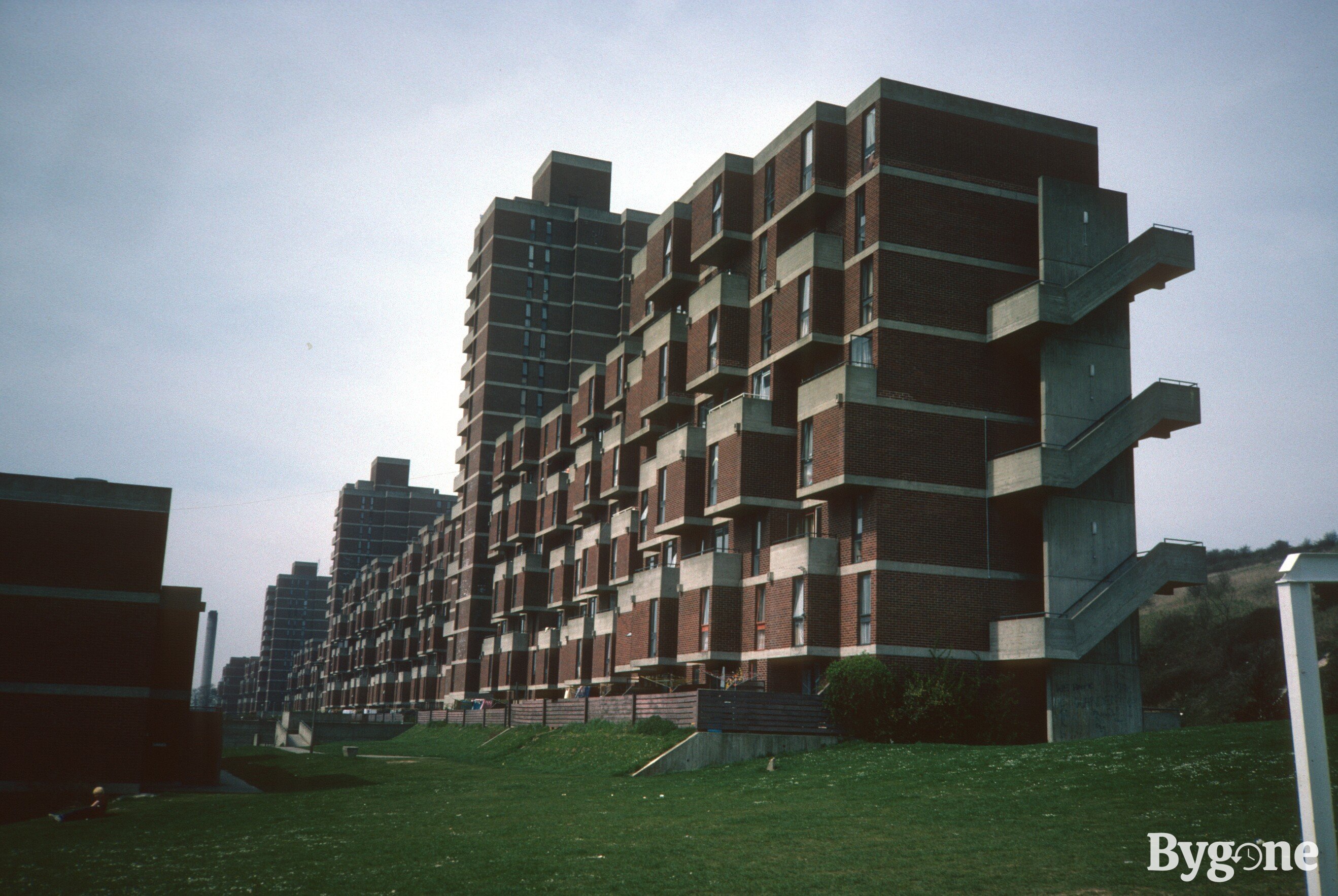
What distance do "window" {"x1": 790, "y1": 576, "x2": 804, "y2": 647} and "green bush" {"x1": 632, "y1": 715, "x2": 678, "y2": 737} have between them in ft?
17.3

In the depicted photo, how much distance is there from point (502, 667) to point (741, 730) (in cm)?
4760

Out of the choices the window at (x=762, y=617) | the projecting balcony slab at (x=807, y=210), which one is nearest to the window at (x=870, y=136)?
the projecting balcony slab at (x=807, y=210)

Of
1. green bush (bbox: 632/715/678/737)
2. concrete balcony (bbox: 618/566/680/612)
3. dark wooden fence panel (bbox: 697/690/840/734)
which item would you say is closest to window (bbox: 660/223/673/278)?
concrete balcony (bbox: 618/566/680/612)

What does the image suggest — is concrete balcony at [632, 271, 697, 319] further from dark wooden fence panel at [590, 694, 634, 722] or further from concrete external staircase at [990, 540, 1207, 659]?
concrete external staircase at [990, 540, 1207, 659]

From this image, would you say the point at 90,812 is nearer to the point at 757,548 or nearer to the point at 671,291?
the point at 757,548

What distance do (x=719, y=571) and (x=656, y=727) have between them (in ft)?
30.0

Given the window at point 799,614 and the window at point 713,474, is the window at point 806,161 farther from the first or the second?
the window at point 799,614

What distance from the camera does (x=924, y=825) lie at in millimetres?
19078

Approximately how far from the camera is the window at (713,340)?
160 ft

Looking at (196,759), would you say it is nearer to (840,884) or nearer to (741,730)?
(741,730)

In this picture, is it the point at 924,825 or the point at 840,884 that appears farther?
the point at 924,825

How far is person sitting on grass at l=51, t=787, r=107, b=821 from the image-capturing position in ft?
90.5

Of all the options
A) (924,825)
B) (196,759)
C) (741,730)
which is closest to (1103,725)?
(741,730)

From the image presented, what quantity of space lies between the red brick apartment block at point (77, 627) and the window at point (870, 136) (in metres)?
25.7
